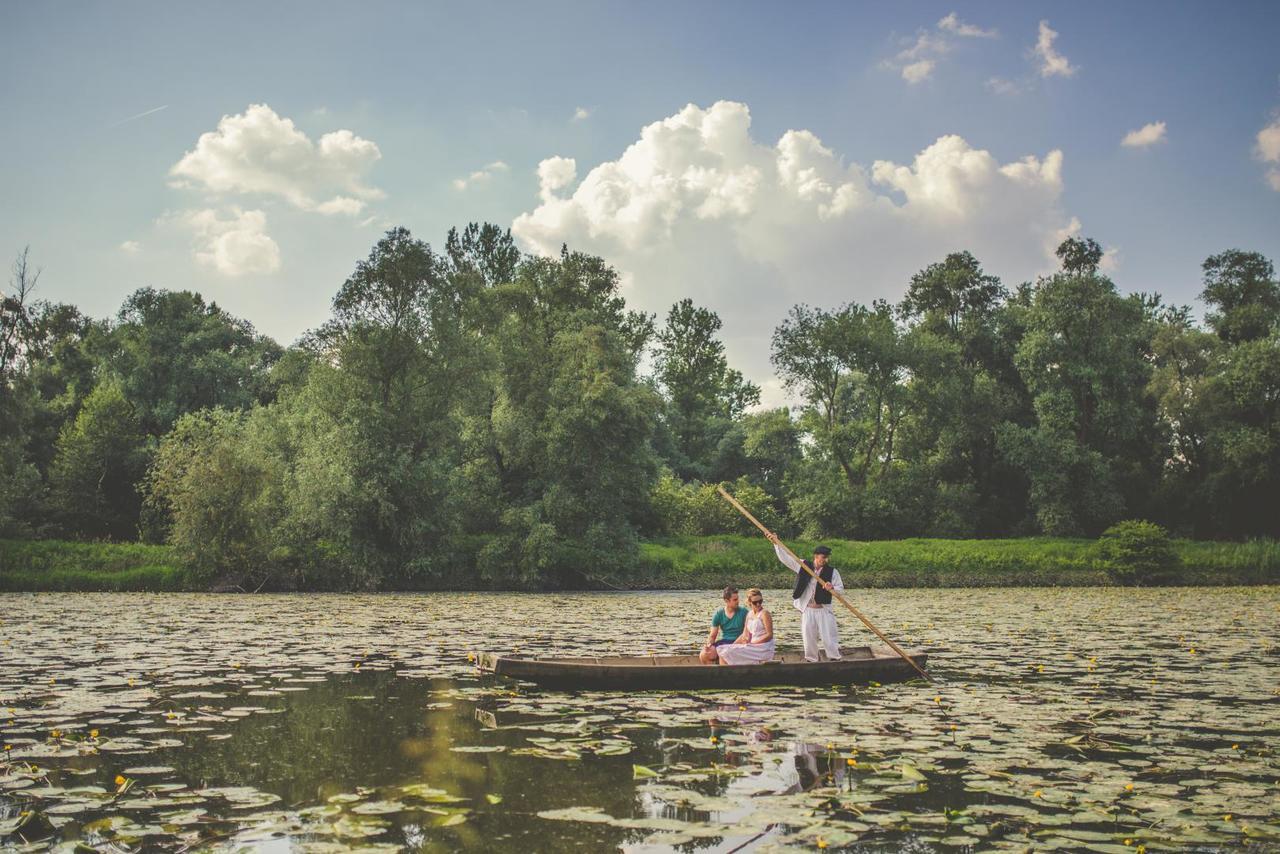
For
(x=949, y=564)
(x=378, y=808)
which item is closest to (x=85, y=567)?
(x=378, y=808)

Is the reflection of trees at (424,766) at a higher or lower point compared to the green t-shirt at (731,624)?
lower

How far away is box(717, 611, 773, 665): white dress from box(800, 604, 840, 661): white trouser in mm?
636

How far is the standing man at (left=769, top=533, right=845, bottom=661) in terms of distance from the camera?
531 inches

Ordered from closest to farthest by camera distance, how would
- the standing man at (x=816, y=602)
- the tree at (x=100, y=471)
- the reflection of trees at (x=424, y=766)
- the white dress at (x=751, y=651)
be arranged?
the reflection of trees at (x=424, y=766) → the white dress at (x=751, y=651) → the standing man at (x=816, y=602) → the tree at (x=100, y=471)

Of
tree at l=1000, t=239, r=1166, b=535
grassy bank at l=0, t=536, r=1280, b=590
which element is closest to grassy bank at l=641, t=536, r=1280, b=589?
grassy bank at l=0, t=536, r=1280, b=590

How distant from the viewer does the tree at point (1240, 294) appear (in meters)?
47.2

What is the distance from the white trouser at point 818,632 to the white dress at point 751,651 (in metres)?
0.64

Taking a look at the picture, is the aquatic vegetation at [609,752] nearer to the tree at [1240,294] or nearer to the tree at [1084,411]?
the tree at [1084,411]

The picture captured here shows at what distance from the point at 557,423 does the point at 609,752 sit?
3070 cm

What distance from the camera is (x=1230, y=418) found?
4572cm

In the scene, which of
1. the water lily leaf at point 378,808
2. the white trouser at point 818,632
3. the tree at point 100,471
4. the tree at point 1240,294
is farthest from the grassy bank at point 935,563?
the water lily leaf at point 378,808

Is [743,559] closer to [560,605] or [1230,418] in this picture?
[560,605]

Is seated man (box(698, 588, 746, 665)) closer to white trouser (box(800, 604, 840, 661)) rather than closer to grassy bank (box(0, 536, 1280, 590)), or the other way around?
white trouser (box(800, 604, 840, 661))

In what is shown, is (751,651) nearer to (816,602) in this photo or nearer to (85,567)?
(816,602)
